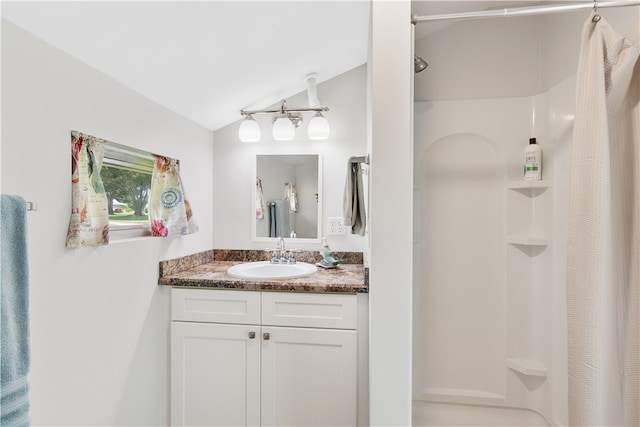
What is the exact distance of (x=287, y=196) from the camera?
7.39ft

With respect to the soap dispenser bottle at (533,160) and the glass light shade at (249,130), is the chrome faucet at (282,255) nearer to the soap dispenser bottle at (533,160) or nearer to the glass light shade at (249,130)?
the glass light shade at (249,130)

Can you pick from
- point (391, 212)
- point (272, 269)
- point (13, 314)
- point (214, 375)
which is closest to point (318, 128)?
point (272, 269)

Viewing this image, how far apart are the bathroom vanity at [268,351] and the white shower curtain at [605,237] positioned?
2.83 ft

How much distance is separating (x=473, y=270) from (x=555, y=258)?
39 cm

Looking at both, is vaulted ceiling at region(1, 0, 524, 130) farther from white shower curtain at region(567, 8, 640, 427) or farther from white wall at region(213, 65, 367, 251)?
white shower curtain at region(567, 8, 640, 427)

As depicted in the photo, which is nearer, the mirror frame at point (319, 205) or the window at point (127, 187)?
→ the window at point (127, 187)

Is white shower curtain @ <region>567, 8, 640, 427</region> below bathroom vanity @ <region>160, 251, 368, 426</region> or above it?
above

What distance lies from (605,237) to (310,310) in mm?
1227

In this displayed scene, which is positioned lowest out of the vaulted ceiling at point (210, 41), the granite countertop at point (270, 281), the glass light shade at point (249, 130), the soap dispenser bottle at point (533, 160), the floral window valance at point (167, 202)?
the granite countertop at point (270, 281)

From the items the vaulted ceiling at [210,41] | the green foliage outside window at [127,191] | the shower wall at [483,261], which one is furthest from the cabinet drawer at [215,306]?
the vaulted ceiling at [210,41]

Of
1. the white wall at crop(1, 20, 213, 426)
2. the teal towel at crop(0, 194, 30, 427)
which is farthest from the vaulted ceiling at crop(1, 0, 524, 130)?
the teal towel at crop(0, 194, 30, 427)

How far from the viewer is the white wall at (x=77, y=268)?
3.38 feet

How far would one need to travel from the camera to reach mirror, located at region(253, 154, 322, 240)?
2.22 metres

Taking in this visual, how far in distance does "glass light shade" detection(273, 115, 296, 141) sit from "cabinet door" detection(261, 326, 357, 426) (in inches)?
47.2
